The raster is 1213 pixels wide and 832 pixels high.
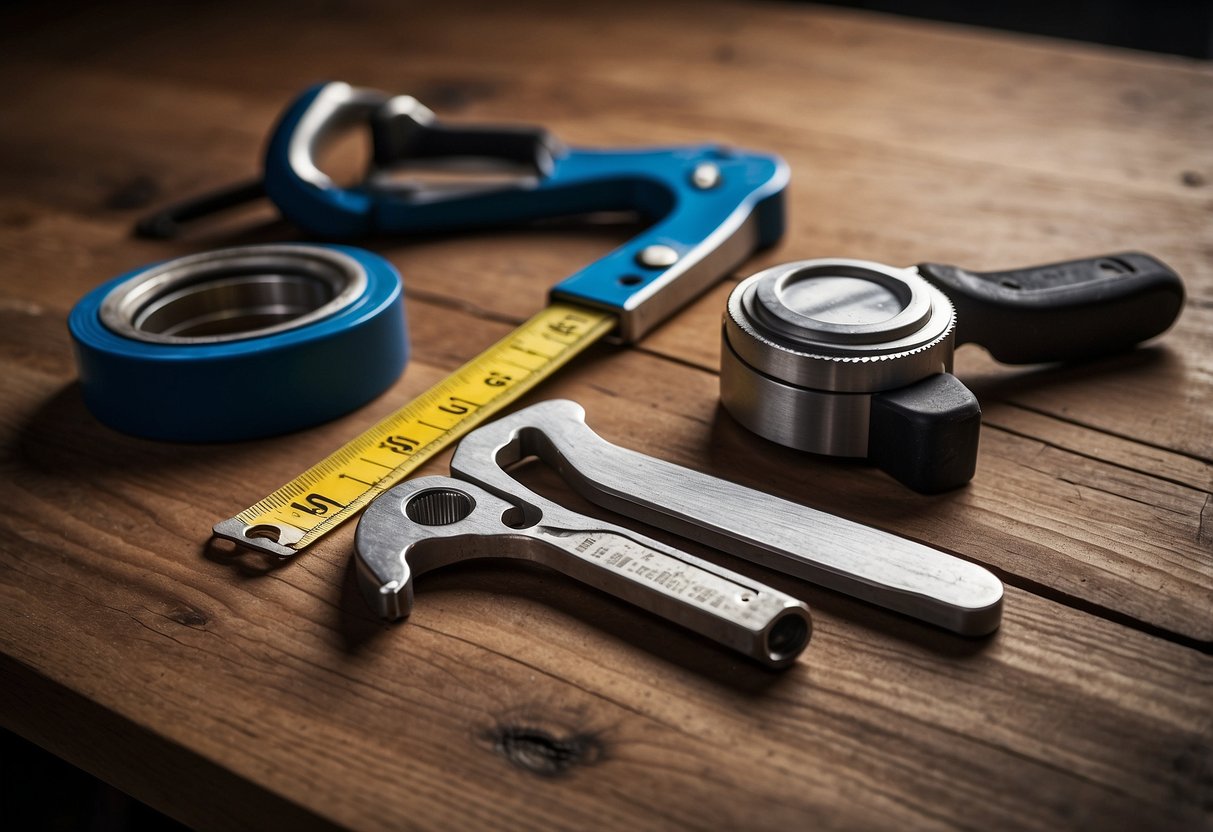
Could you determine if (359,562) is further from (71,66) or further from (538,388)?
(71,66)

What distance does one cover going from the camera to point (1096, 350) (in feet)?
3.05

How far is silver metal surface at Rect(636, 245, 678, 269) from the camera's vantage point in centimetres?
103

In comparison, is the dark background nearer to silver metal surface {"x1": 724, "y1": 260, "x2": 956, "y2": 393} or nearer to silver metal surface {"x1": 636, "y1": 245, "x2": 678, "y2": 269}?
silver metal surface {"x1": 636, "y1": 245, "x2": 678, "y2": 269}

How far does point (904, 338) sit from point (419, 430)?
1.13 feet

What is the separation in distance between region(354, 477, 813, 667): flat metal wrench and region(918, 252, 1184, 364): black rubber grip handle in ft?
1.04

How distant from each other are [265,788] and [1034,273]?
0.66 m

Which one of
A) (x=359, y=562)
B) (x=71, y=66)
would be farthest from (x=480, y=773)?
(x=71, y=66)

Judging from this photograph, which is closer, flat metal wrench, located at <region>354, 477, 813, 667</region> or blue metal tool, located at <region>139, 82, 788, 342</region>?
flat metal wrench, located at <region>354, 477, 813, 667</region>

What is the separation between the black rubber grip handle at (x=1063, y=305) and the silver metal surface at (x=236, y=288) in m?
0.46

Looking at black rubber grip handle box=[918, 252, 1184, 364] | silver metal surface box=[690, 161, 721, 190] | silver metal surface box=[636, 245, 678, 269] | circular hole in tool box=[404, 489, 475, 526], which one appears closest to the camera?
circular hole in tool box=[404, 489, 475, 526]

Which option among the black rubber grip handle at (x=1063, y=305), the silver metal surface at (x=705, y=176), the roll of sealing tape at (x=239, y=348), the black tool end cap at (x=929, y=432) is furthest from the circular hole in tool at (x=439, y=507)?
the silver metal surface at (x=705, y=176)

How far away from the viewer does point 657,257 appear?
1.03 m

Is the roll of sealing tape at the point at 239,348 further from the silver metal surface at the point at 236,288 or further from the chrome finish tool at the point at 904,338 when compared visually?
the chrome finish tool at the point at 904,338

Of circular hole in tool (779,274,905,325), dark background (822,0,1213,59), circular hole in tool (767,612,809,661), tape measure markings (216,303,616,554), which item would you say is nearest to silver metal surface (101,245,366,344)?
tape measure markings (216,303,616,554)
